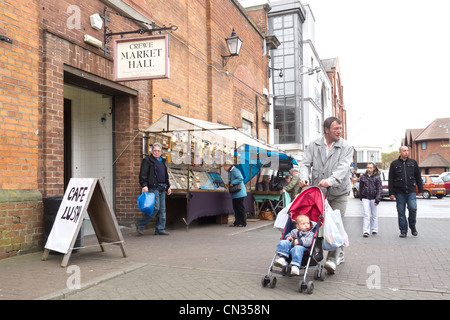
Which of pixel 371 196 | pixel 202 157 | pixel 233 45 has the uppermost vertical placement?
pixel 233 45

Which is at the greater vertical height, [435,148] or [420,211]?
[435,148]

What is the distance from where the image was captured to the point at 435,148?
6406 cm

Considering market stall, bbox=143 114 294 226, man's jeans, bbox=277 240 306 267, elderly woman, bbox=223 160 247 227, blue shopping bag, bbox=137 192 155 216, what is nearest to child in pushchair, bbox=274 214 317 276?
man's jeans, bbox=277 240 306 267

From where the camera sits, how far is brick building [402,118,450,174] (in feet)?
200

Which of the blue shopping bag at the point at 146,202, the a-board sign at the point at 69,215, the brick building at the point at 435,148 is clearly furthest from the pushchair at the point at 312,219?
the brick building at the point at 435,148

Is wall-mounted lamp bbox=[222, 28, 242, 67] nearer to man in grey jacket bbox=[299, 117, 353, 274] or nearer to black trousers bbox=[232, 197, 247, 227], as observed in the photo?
black trousers bbox=[232, 197, 247, 227]

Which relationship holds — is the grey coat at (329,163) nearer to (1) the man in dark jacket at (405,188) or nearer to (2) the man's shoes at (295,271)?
(2) the man's shoes at (295,271)

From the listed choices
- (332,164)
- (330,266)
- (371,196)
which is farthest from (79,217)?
(371,196)

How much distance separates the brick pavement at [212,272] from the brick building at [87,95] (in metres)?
1.25

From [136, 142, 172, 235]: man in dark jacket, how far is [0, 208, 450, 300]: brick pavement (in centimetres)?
52

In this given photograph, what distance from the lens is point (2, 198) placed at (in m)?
5.92

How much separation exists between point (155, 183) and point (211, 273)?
3.73 metres

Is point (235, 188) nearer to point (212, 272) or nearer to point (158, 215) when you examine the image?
point (158, 215)

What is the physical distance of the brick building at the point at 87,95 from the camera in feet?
20.5
